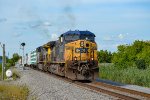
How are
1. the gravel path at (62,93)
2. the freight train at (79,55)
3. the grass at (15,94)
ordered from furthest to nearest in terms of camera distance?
1. the freight train at (79,55)
2. the gravel path at (62,93)
3. the grass at (15,94)

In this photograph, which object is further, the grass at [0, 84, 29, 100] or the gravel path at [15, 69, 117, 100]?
the gravel path at [15, 69, 117, 100]

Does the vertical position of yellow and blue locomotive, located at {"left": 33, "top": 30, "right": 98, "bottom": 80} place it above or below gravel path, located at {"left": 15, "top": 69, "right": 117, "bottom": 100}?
above

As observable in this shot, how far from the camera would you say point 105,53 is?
13138 centimetres

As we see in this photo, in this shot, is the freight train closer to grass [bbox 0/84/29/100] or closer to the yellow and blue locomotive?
the yellow and blue locomotive

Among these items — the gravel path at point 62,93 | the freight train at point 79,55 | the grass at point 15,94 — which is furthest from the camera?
the freight train at point 79,55

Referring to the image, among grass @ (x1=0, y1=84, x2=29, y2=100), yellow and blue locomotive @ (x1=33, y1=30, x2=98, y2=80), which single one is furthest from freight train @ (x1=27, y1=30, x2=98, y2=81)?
grass @ (x1=0, y1=84, x2=29, y2=100)

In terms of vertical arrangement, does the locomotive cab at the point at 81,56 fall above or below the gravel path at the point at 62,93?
above

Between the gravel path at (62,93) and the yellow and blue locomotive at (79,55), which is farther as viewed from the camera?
the yellow and blue locomotive at (79,55)

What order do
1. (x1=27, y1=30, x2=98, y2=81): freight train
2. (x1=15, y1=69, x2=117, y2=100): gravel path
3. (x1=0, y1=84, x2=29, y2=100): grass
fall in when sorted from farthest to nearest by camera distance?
(x1=27, y1=30, x2=98, y2=81): freight train
(x1=15, y1=69, x2=117, y2=100): gravel path
(x1=0, y1=84, x2=29, y2=100): grass

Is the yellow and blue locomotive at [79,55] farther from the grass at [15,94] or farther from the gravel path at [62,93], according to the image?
the grass at [15,94]

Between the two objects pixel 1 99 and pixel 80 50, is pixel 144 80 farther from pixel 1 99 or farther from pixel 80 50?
pixel 1 99

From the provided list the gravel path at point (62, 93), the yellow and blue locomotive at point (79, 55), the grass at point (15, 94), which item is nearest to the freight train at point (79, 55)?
the yellow and blue locomotive at point (79, 55)

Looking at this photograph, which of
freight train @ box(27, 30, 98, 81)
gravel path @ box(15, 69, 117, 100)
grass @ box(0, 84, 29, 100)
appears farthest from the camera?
freight train @ box(27, 30, 98, 81)

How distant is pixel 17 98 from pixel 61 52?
12.8 m
